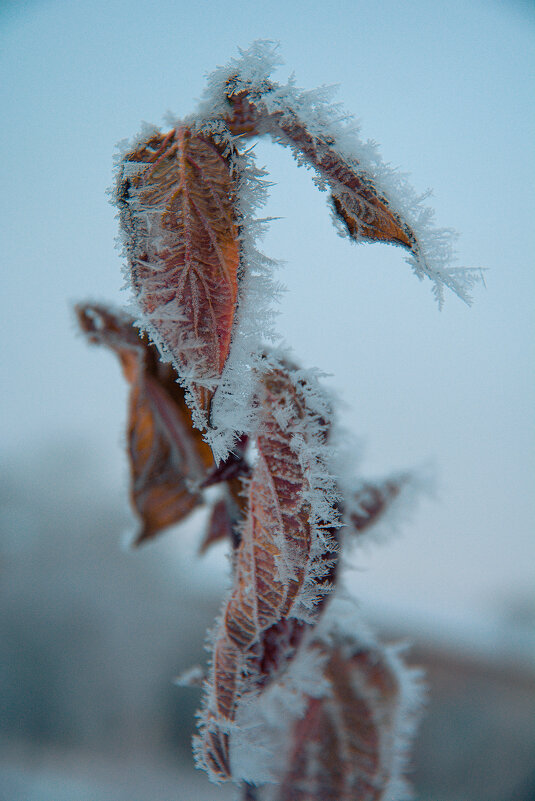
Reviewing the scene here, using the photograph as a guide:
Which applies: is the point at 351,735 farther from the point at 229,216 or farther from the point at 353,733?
the point at 229,216

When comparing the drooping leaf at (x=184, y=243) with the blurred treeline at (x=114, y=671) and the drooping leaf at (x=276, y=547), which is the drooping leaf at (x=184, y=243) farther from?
the blurred treeline at (x=114, y=671)

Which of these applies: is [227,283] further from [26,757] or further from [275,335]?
[26,757]

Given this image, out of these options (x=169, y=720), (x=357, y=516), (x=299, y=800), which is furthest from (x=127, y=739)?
(x=357, y=516)

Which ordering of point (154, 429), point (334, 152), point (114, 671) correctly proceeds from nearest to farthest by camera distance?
point (334, 152) < point (154, 429) < point (114, 671)

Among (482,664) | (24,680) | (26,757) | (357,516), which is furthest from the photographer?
(482,664)

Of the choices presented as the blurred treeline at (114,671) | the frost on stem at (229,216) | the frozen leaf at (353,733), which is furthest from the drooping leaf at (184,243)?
the blurred treeline at (114,671)

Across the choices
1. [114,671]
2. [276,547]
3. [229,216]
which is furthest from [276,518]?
[114,671]

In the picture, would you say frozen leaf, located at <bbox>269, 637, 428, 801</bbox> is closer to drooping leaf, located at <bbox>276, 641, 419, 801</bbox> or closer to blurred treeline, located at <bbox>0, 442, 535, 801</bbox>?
drooping leaf, located at <bbox>276, 641, 419, 801</bbox>
